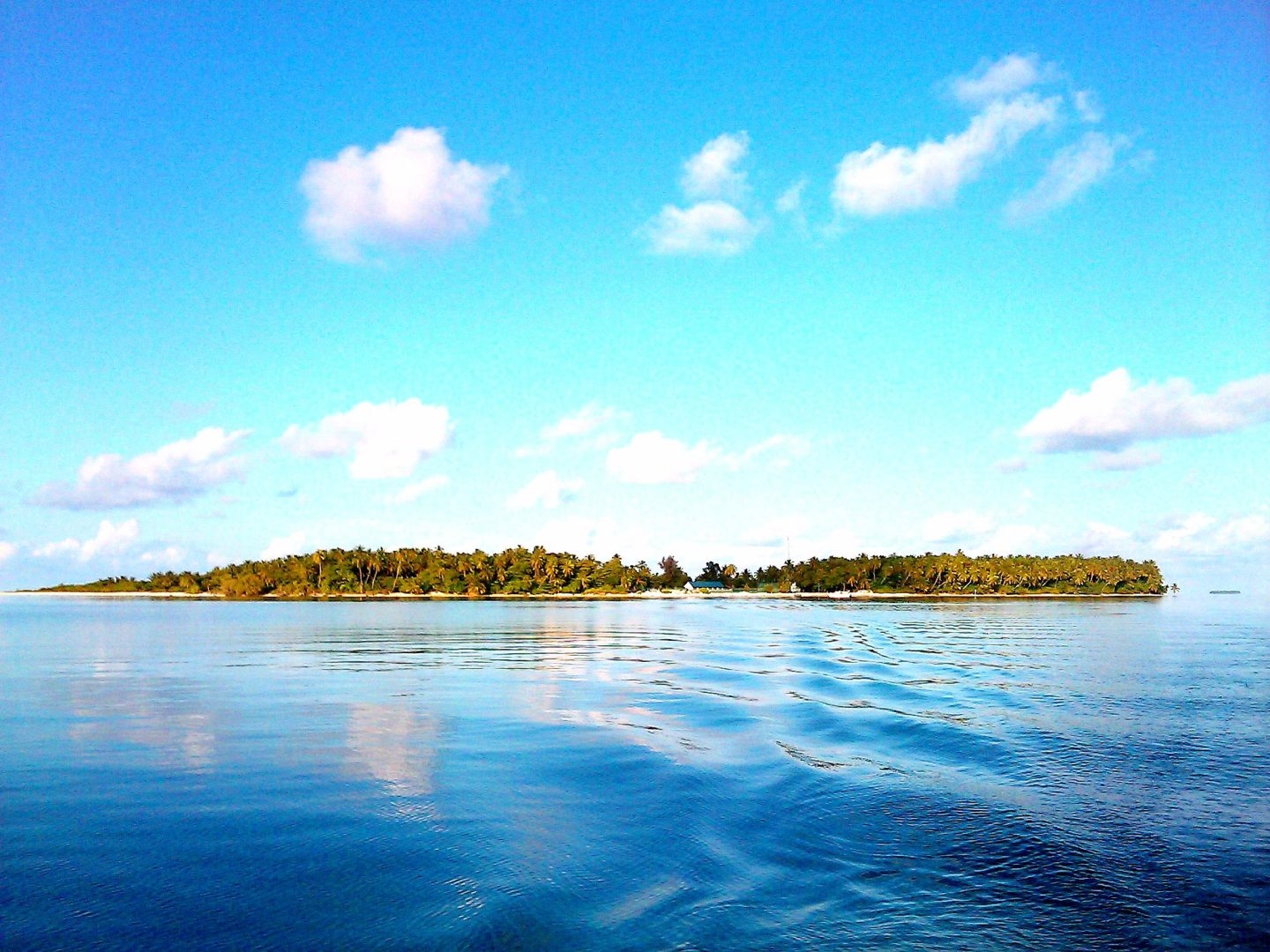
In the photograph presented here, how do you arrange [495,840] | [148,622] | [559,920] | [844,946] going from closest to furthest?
[844,946]
[559,920]
[495,840]
[148,622]

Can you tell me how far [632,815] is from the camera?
51.8ft

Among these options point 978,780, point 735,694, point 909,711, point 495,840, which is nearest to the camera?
point 495,840

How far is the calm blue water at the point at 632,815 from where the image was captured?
10867 millimetres

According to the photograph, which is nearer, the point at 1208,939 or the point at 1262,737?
the point at 1208,939

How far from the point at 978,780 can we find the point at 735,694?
1569cm

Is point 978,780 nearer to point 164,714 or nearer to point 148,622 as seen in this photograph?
point 164,714

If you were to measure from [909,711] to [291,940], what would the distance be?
23603mm

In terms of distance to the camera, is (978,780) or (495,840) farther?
(978,780)

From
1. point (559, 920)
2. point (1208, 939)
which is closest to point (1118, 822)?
point (1208, 939)

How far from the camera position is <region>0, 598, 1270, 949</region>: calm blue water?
35.7ft

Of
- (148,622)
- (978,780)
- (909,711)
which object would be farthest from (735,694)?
(148,622)

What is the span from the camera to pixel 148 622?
10150 cm

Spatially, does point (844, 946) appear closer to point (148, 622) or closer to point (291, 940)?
point (291, 940)

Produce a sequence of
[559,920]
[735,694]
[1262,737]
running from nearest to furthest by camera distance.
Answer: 1. [559,920]
2. [1262,737]
3. [735,694]
